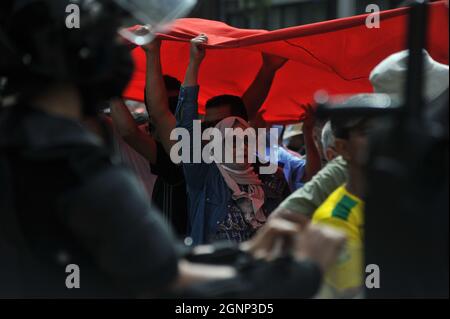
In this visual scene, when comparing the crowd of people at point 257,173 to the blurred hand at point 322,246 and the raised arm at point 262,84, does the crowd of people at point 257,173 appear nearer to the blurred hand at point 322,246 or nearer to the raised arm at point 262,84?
the raised arm at point 262,84

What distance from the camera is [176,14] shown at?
197cm

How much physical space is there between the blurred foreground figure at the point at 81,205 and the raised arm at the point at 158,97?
2.45m

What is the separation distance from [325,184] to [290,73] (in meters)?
2.33

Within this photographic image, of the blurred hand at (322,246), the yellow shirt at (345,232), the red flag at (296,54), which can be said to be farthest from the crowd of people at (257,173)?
the blurred hand at (322,246)

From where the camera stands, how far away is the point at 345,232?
2.66 metres

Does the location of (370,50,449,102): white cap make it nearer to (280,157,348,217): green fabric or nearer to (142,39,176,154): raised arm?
(280,157,348,217): green fabric

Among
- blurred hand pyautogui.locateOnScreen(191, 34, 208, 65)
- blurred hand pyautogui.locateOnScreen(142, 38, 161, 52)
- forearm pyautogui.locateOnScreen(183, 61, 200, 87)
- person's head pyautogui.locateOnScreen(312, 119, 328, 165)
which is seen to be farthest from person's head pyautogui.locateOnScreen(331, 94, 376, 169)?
person's head pyautogui.locateOnScreen(312, 119, 328, 165)

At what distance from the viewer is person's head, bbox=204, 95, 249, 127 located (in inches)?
180

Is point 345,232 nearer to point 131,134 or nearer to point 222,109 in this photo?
point 222,109

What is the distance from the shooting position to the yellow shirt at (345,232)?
8.28 ft

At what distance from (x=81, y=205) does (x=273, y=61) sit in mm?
3443

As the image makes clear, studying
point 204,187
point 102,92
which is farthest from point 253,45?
point 102,92

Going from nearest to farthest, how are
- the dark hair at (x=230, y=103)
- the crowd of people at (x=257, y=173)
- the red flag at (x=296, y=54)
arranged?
the crowd of people at (x=257, y=173)
the red flag at (x=296, y=54)
the dark hair at (x=230, y=103)

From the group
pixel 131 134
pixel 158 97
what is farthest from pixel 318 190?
pixel 131 134
